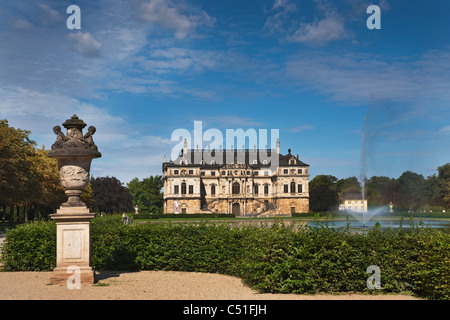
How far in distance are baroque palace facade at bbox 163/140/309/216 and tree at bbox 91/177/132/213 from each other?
18.2 m

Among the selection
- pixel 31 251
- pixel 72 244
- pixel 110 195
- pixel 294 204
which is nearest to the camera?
pixel 72 244

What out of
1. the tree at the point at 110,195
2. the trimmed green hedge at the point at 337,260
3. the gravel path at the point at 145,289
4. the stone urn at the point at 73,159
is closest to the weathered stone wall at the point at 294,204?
the tree at the point at 110,195

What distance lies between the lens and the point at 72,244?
10930 millimetres

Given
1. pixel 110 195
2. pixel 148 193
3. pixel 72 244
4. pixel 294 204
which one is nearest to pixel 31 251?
pixel 72 244

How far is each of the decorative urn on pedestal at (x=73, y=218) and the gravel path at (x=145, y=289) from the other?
49 cm

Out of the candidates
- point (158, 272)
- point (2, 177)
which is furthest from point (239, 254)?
point (2, 177)

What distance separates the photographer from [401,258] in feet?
33.2

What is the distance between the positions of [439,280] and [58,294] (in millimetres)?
8203

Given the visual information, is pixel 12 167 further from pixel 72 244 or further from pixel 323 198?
pixel 323 198

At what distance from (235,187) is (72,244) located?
92951mm

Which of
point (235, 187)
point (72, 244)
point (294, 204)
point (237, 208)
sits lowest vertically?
point (237, 208)

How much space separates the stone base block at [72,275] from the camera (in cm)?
1076

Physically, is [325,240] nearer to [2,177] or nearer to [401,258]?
[401,258]

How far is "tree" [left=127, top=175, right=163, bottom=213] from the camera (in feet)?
372
